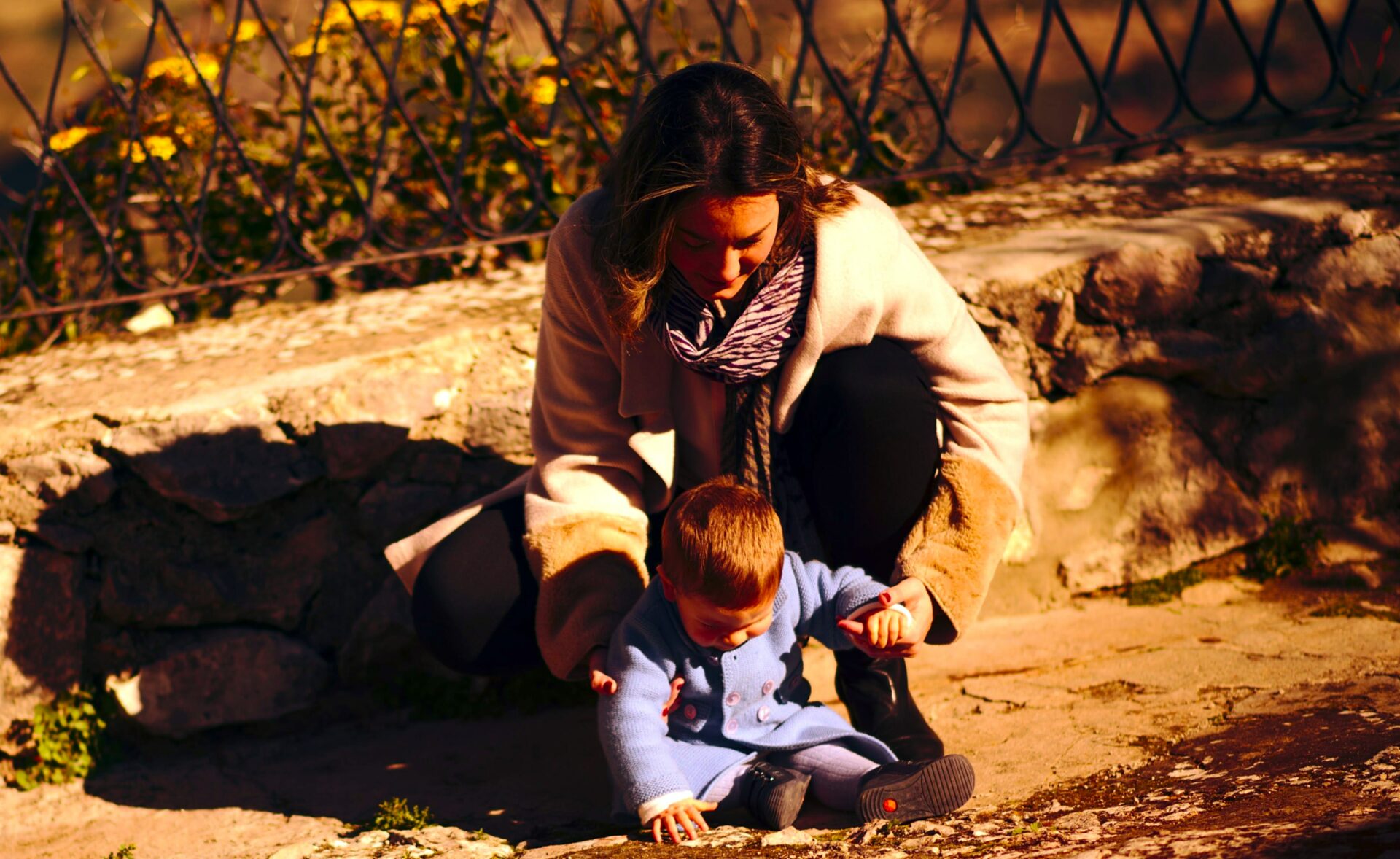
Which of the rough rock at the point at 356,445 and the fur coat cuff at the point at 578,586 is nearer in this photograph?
the fur coat cuff at the point at 578,586

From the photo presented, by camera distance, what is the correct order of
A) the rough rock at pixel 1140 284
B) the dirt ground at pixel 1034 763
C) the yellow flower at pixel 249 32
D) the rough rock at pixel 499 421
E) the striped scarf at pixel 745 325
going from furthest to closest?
the yellow flower at pixel 249 32, the rough rock at pixel 1140 284, the rough rock at pixel 499 421, the striped scarf at pixel 745 325, the dirt ground at pixel 1034 763

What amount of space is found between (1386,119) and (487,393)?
2536mm

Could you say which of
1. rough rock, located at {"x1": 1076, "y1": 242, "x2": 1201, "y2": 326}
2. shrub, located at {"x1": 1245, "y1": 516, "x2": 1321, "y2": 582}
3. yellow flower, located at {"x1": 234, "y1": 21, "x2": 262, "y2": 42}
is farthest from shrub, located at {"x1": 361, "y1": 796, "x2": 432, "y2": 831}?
yellow flower, located at {"x1": 234, "y1": 21, "x2": 262, "y2": 42}

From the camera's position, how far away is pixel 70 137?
2941 millimetres

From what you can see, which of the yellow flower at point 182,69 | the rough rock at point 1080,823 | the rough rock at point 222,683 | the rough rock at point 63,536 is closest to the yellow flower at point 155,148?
the yellow flower at point 182,69

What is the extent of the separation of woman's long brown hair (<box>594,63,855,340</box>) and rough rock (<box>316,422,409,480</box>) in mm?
789

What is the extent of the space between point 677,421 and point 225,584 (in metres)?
1.06

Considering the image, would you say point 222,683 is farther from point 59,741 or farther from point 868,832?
point 868,832

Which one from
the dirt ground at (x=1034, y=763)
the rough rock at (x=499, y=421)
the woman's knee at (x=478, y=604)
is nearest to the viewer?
the dirt ground at (x=1034, y=763)

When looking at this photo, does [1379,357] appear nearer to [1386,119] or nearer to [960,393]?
[1386,119]

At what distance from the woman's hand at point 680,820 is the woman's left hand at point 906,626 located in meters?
0.34

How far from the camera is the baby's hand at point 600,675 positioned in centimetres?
182

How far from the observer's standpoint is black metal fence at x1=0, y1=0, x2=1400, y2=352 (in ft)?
9.15

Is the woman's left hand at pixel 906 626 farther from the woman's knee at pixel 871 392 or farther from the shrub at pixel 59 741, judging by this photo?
the shrub at pixel 59 741
